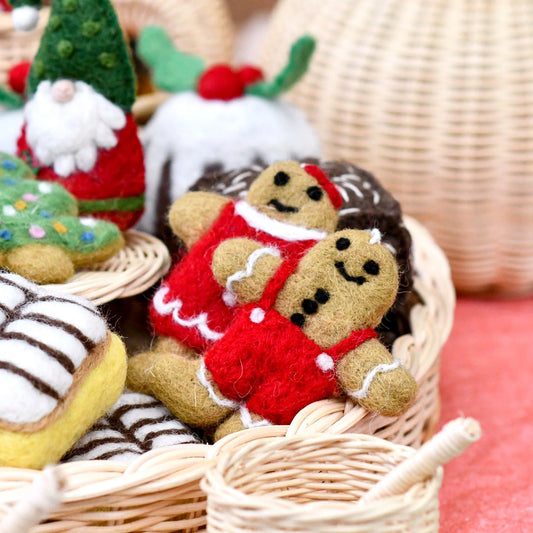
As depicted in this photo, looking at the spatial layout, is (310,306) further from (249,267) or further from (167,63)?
(167,63)

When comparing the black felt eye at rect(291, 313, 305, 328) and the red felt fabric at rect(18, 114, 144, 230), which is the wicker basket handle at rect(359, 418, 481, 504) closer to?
the black felt eye at rect(291, 313, 305, 328)

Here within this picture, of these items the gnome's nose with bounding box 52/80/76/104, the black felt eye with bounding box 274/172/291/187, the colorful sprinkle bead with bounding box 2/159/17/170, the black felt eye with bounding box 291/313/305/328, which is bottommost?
the black felt eye with bounding box 291/313/305/328

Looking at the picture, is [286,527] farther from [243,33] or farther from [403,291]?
[243,33]

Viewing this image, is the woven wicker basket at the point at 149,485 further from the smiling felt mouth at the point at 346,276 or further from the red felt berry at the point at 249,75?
the red felt berry at the point at 249,75

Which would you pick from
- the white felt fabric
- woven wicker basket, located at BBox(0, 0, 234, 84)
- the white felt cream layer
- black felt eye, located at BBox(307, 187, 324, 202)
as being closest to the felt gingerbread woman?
black felt eye, located at BBox(307, 187, 324, 202)

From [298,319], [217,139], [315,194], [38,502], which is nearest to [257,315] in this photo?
[298,319]

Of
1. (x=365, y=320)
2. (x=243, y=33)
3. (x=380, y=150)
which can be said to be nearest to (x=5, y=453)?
(x=365, y=320)
